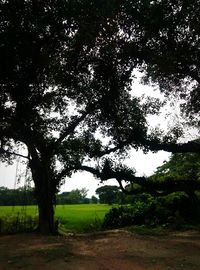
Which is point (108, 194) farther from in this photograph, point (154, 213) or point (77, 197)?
point (154, 213)

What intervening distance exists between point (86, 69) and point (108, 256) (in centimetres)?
674

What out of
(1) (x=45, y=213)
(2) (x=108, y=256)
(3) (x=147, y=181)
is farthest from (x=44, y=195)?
(2) (x=108, y=256)

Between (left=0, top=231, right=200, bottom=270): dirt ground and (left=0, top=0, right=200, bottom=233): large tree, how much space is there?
4.66m

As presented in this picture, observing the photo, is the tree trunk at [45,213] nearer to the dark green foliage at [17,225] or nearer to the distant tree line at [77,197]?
the dark green foliage at [17,225]

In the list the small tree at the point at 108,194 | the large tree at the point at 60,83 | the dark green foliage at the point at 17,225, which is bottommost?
the dark green foliage at the point at 17,225

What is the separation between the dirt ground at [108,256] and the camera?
992 centimetres

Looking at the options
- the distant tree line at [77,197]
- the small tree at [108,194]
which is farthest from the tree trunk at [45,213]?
the distant tree line at [77,197]

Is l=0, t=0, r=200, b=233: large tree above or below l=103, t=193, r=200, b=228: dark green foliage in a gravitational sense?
above

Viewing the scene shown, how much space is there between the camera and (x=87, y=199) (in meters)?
109

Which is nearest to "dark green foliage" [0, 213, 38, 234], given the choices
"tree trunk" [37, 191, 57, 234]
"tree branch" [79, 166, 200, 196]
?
"tree trunk" [37, 191, 57, 234]

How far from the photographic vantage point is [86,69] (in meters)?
14.6

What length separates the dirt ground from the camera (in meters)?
9.92

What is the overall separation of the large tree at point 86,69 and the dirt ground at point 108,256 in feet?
15.3

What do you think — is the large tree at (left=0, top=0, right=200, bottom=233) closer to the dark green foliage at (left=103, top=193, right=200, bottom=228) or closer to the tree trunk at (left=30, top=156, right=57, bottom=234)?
the tree trunk at (left=30, top=156, right=57, bottom=234)
